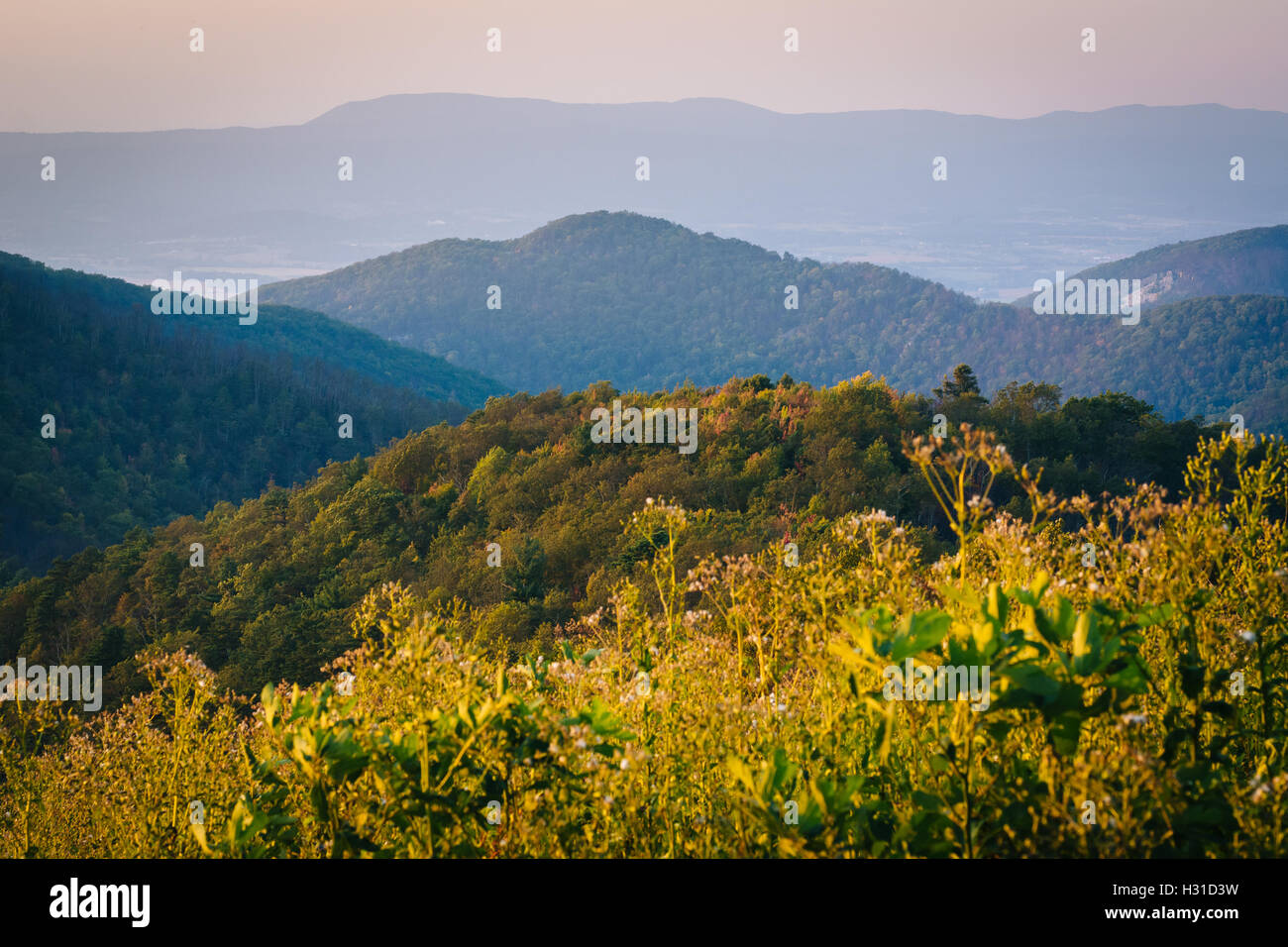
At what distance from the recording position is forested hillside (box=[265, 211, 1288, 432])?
103 meters

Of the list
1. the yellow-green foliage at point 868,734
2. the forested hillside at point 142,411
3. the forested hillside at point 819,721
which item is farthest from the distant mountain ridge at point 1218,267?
the yellow-green foliage at point 868,734

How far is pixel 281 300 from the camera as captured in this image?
186 metres

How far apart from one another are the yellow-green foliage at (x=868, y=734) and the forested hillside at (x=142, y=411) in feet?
230

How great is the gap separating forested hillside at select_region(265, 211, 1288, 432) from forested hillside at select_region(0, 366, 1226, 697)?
76.4 m

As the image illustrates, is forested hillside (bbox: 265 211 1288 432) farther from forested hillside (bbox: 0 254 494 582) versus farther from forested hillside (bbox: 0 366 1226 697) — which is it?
forested hillside (bbox: 0 366 1226 697)

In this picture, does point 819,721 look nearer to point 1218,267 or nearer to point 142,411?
point 142,411

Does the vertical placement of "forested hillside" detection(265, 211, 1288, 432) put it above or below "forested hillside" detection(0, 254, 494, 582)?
above

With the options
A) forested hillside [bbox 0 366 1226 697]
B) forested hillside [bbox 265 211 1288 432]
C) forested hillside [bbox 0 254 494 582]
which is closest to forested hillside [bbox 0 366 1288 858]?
forested hillside [bbox 0 366 1226 697]

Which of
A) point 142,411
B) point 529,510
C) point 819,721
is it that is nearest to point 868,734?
point 819,721

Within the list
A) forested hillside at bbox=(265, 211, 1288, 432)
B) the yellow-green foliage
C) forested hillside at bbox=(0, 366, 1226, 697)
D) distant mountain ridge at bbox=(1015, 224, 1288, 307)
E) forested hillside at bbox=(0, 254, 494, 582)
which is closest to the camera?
the yellow-green foliage

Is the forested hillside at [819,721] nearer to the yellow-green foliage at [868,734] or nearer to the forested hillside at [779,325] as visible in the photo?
the yellow-green foliage at [868,734]

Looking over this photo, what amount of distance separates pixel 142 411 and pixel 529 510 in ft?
264

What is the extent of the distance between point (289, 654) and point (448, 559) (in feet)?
14.5

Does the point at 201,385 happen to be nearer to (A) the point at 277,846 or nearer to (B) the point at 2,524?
(B) the point at 2,524
